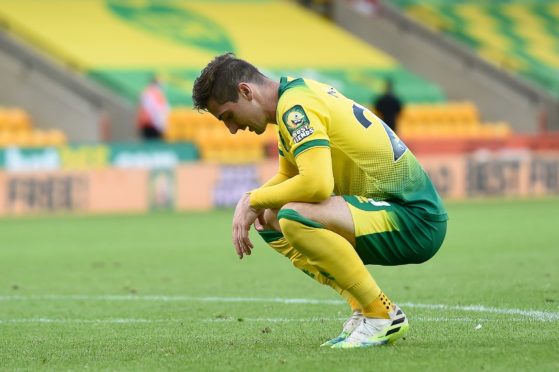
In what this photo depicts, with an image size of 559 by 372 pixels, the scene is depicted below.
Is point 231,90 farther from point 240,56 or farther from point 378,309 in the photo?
point 240,56

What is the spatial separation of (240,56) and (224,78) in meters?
22.3

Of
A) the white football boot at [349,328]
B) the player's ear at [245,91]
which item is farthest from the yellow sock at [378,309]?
the player's ear at [245,91]

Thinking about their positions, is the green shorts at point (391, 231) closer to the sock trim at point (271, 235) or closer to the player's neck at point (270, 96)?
the sock trim at point (271, 235)

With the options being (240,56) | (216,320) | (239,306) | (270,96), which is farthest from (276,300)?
(240,56)

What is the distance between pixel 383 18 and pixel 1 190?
14.5 metres

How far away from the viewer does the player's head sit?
5.99 m

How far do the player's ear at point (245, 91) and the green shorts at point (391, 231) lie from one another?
2.30 ft

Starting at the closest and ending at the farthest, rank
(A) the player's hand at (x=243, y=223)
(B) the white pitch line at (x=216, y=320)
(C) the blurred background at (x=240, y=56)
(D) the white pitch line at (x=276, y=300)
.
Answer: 1. (A) the player's hand at (x=243, y=223)
2. (B) the white pitch line at (x=216, y=320)
3. (D) the white pitch line at (x=276, y=300)
4. (C) the blurred background at (x=240, y=56)

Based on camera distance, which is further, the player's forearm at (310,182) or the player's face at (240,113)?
the player's face at (240,113)

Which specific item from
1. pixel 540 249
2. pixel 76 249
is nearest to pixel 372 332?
pixel 540 249

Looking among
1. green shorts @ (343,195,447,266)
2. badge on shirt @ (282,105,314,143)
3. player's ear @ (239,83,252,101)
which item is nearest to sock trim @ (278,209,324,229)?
green shorts @ (343,195,447,266)

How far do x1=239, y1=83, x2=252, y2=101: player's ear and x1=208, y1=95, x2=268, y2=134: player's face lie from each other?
0.01 metres

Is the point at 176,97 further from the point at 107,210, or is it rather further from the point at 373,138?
the point at 373,138

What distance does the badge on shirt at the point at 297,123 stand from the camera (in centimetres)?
581
